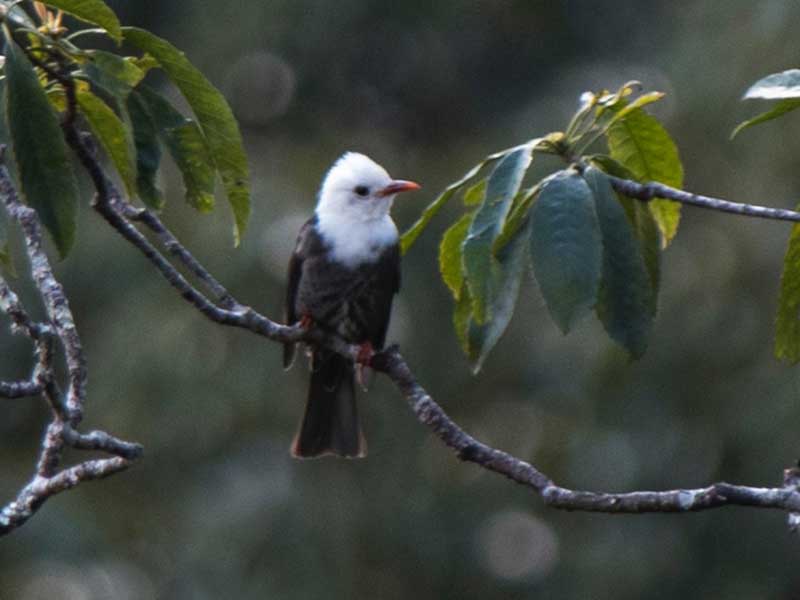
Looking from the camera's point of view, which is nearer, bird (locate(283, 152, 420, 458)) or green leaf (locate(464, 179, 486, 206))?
green leaf (locate(464, 179, 486, 206))

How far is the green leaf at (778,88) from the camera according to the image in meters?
3.00

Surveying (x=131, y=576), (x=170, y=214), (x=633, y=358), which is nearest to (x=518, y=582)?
(x=131, y=576)

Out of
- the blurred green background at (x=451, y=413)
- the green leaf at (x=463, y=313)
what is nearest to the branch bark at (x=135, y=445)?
the green leaf at (x=463, y=313)

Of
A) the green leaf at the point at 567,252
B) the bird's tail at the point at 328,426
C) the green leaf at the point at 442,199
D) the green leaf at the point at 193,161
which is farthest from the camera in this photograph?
the bird's tail at the point at 328,426

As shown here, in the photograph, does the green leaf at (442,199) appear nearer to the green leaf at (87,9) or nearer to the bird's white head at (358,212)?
the green leaf at (87,9)

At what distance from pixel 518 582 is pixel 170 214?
10.6ft

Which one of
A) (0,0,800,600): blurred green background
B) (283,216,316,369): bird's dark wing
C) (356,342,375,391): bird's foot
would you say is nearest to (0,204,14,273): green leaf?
(356,342,375,391): bird's foot

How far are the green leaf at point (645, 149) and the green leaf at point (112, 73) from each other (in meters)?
0.95

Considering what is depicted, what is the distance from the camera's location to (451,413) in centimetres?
1061

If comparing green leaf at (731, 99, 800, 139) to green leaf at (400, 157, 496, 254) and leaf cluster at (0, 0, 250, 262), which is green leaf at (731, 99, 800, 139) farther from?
leaf cluster at (0, 0, 250, 262)

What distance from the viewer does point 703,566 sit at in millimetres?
10172

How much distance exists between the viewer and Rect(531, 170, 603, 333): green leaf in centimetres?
292

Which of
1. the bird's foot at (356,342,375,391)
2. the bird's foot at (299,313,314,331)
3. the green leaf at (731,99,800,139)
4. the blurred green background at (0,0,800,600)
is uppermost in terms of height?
the green leaf at (731,99,800,139)

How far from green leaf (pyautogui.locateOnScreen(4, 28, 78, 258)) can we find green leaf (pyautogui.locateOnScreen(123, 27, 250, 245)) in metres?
0.28
